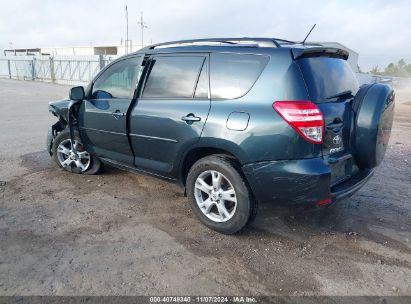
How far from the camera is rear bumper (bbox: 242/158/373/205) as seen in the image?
2.95 meters

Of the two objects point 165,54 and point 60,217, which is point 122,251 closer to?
point 60,217

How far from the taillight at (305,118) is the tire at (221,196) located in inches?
28.5

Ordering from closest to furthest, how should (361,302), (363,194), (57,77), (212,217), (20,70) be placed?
1. (361,302)
2. (212,217)
3. (363,194)
4. (57,77)
5. (20,70)

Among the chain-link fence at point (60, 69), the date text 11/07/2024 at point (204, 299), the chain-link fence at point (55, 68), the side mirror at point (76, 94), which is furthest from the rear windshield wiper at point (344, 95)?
the chain-link fence at point (55, 68)

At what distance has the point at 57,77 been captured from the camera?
29547 mm

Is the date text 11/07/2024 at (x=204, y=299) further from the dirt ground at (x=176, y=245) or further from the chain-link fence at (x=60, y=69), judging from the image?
the chain-link fence at (x=60, y=69)

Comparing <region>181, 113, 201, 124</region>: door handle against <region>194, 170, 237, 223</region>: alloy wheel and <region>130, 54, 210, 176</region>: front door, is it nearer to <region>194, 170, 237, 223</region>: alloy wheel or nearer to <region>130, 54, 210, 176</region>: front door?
<region>130, 54, 210, 176</region>: front door

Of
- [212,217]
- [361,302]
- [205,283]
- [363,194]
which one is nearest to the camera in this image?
[361,302]

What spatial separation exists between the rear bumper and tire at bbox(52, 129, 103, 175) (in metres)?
2.79

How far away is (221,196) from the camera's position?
3.48 m

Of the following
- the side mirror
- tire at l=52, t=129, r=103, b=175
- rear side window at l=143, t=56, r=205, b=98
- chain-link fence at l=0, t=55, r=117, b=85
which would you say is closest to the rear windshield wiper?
rear side window at l=143, t=56, r=205, b=98

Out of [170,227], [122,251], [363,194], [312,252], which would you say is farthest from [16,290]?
[363,194]

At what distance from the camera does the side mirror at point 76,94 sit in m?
4.57

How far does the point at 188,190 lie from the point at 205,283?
3.84 feet
